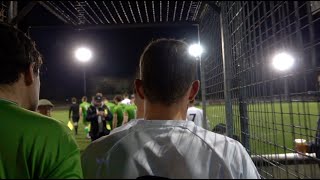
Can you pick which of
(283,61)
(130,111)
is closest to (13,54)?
(283,61)

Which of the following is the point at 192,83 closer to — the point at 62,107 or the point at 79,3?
the point at 79,3

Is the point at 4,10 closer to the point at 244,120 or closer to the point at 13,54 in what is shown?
the point at 13,54

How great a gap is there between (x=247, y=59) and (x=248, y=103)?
361mm

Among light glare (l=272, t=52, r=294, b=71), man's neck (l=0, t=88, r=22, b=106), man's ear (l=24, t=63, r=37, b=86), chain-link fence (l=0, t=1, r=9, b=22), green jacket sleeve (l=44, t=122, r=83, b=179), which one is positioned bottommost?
green jacket sleeve (l=44, t=122, r=83, b=179)

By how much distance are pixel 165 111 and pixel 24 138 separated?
59 centimetres

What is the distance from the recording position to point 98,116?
1264cm

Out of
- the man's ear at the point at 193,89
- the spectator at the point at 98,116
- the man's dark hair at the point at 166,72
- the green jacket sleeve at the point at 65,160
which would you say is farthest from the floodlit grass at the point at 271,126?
the spectator at the point at 98,116

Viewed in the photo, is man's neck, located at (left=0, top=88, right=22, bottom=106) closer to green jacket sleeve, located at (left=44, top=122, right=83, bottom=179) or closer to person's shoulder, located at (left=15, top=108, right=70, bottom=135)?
person's shoulder, located at (left=15, top=108, right=70, bottom=135)

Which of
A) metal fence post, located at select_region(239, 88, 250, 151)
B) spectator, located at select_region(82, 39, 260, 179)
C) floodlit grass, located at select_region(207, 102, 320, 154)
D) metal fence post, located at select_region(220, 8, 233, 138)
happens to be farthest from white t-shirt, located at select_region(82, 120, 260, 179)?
metal fence post, located at select_region(220, 8, 233, 138)

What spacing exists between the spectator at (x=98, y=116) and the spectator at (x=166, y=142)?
36.5ft

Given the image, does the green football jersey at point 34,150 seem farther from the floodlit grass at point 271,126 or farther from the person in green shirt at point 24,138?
the floodlit grass at point 271,126

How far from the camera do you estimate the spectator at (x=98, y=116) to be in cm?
1266

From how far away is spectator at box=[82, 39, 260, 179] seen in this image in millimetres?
1382

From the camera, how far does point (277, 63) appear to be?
2105 mm
